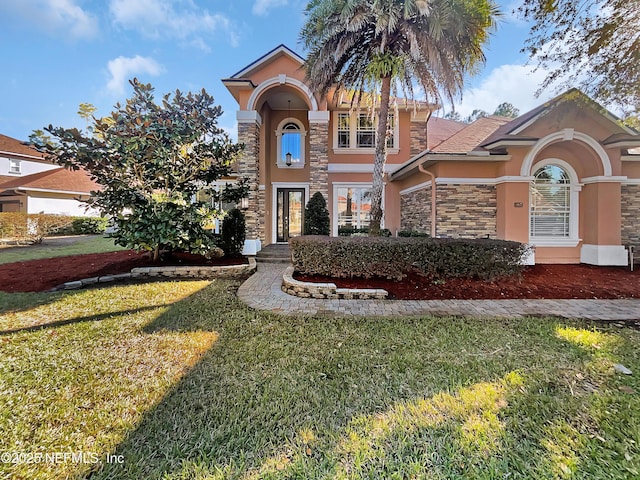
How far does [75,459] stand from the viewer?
2225 millimetres

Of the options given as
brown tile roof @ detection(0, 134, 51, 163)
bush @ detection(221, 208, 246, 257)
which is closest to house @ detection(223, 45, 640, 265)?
bush @ detection(221, 208, 246, 257)

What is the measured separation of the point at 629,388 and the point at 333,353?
329cm

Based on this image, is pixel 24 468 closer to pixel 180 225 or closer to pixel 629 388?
pixel 629 388

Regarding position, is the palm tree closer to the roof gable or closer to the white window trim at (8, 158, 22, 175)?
the roof gable

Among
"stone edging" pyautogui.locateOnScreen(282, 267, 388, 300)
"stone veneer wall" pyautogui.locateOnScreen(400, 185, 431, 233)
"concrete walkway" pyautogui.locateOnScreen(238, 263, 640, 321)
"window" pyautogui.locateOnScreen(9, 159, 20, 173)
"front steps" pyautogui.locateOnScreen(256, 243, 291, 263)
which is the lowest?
"concrete walkway" pyautogui.locateOnScreen(238, 263, 640, 321)

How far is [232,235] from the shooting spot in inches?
448

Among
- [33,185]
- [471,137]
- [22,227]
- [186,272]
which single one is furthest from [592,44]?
[33,185]

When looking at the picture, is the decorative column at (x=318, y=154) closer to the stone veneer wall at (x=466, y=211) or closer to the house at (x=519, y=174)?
the house at (x=519, y=174)

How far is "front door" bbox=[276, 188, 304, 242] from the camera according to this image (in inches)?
569

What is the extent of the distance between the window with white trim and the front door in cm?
951

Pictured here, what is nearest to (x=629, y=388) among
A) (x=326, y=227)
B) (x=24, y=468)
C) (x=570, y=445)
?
(x=570, y=445)

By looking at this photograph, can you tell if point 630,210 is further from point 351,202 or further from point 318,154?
point 318,154

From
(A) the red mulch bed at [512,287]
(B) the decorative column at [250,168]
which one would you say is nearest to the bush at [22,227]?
(B) the decorative column at [250,168]

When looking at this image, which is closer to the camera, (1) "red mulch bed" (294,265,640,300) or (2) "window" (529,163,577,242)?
(1) "red mulch bed" (294,265,640,300)
